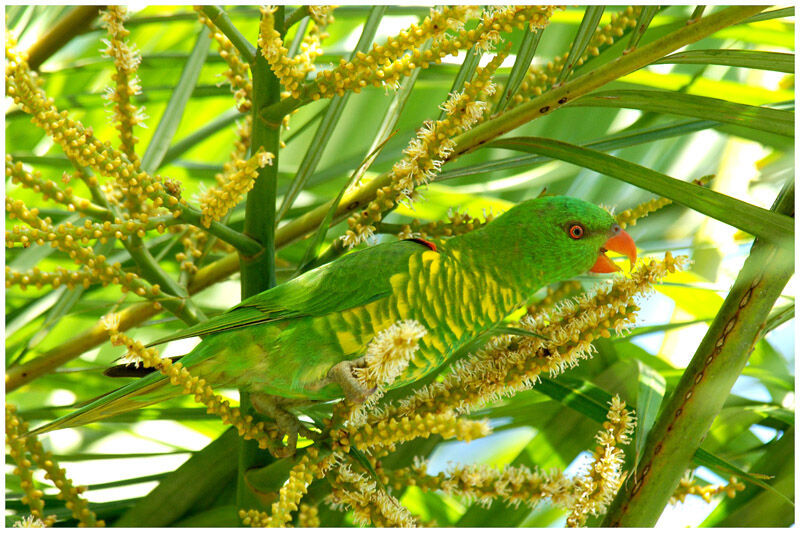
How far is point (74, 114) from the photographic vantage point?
1.76 m

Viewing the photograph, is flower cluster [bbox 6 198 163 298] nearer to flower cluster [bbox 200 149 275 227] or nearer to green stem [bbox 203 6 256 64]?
flower cluster [bbox 200 149 275 227]

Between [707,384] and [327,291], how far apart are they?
593 millimetres

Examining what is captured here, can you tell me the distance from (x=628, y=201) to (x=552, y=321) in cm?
62

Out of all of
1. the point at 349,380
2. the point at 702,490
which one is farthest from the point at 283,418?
the point at 702,490

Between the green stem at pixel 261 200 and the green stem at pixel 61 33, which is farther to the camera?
the green stem at pixel 61 33

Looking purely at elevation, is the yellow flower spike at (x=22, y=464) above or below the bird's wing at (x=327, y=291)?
below

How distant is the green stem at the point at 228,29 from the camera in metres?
1.02

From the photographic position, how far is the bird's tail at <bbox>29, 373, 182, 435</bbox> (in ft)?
3.27

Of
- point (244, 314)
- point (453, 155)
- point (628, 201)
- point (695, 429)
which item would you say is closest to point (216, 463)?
point (244, 314)

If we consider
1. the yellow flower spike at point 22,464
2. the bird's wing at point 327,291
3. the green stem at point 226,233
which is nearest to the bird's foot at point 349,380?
the bird's wing at point 327,291

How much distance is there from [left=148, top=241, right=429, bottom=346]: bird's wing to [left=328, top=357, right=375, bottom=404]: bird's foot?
107mm

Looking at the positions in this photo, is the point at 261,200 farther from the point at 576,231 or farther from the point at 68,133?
the point at 576,231

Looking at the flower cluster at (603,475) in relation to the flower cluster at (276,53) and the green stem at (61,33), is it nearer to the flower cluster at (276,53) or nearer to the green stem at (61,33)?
the flower cluster at (276,53)

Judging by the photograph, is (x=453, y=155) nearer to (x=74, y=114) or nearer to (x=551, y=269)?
(x=551, y=269)
